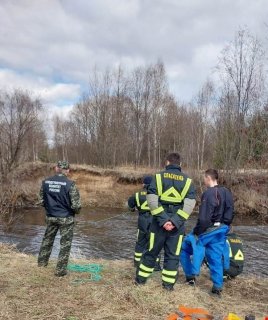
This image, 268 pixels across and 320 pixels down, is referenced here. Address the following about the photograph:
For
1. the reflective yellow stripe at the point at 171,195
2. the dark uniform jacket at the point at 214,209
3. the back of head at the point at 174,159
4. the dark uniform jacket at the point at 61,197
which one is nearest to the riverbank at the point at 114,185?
the dark uniform jacket at the point at 214,209

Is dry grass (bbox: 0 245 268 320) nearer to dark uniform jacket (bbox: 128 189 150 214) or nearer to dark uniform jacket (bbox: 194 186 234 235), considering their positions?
dark uniform jacket (bbox: 194 186 234 235)

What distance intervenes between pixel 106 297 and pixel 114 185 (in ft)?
75.6

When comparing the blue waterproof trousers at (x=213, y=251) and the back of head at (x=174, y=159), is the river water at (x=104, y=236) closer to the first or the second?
the blue waterproof trousers at (x=213, y=251)

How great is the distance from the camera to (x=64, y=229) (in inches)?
249

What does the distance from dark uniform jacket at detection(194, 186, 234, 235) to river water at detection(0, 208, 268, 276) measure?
5.04 meters

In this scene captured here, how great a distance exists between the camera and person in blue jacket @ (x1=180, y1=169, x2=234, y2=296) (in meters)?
5.81

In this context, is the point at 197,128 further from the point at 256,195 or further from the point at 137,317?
the point at 137,317

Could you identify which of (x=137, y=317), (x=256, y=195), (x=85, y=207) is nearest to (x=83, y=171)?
(x=85, y=207)

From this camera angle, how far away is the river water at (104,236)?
12.3 m

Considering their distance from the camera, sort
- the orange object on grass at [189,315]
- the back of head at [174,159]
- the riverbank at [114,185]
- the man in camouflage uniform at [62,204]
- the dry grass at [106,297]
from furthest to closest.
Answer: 1. the riverbank at [114,185]
2. the man in camouflage uniform at [62,204]
3. the back of head at [174,159]
4. the dry grass at [106,297]
5. the orange object on grass at [189,315]

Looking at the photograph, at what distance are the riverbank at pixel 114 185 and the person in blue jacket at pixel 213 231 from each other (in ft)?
50.0

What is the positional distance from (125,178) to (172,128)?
14.8m

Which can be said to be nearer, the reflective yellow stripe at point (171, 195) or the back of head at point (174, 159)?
the reflective yellow stripe at point (171, 195)

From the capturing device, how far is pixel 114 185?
2819cm
